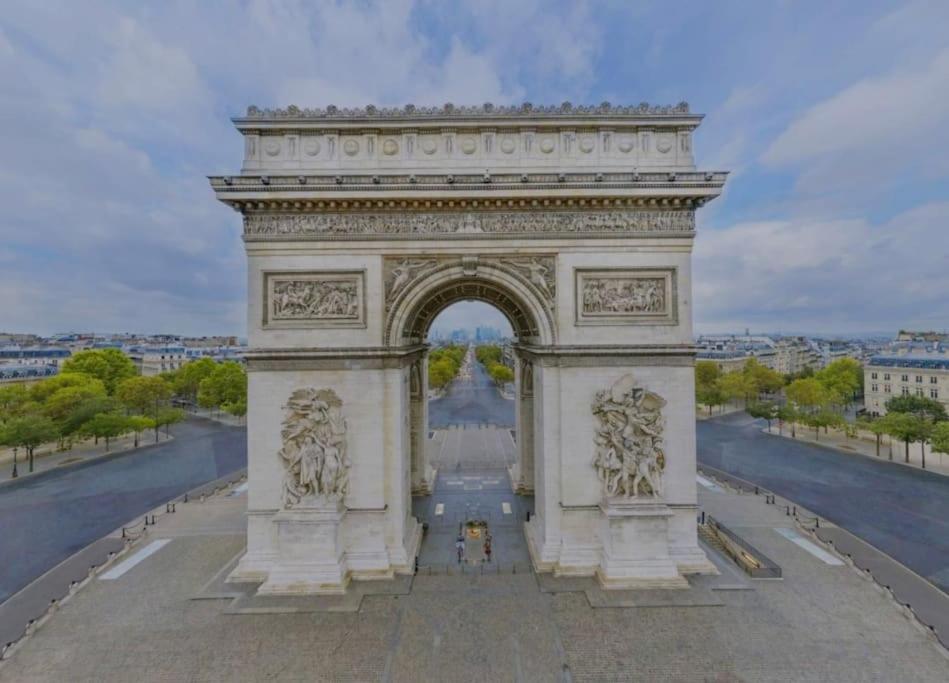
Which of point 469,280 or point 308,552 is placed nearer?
point 308,552

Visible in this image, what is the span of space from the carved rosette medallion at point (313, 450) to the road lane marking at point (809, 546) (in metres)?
16.1

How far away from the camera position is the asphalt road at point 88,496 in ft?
56.3

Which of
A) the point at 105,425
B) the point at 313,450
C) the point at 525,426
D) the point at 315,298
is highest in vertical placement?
the point at 315,298

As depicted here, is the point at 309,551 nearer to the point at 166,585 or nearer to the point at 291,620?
the point at 291,620

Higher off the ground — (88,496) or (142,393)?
(142,393)

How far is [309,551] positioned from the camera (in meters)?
13.4

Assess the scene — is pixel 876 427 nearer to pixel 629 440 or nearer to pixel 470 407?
pixel 629 440

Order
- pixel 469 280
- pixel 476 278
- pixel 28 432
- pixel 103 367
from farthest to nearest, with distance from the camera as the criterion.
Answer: pixel 103 367, pixel 28 432, pixel 469 280, pixel 476 278

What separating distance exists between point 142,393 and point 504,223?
44.9 metres

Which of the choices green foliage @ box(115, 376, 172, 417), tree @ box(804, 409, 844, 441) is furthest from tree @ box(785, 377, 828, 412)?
green foliage @ box(115, 376, 172, 417)

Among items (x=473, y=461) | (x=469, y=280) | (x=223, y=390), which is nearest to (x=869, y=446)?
(x=473, y=461)

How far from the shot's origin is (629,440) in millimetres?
13961

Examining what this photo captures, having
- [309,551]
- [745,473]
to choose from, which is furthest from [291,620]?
[745,473]

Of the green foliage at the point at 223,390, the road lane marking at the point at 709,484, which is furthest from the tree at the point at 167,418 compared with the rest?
the road lane marking at the point at 709,484
